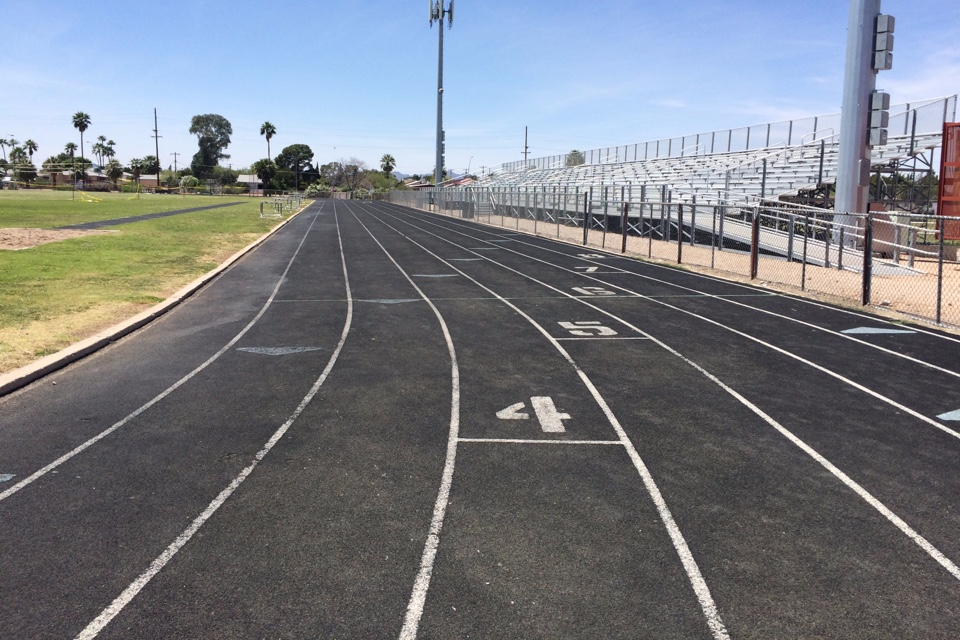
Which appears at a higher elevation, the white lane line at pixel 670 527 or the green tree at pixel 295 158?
the green tree at pixel 295 158

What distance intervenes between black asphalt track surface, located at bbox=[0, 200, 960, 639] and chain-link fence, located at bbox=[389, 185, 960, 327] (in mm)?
4594

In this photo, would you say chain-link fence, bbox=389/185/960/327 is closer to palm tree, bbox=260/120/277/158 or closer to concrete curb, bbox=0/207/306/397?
concrete curb, bbox=0/207/306/397

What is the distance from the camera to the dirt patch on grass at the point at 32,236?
905 inches

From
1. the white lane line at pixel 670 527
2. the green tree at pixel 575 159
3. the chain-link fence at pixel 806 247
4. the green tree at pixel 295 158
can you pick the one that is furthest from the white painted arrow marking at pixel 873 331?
the green tree at pixel 295 158

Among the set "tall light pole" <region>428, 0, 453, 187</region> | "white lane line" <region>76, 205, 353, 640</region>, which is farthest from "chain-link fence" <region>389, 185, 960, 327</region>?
"tall light pole" <region>428, 0, 453, 187</region>

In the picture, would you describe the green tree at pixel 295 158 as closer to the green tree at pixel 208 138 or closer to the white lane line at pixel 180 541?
the green tree at pixel 208 138

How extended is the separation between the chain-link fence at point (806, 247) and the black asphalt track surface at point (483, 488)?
15.1 ft

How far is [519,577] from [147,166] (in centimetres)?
18898

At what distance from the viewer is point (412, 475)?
19.1 feet

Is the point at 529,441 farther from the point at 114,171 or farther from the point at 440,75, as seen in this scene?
the point at 114,171

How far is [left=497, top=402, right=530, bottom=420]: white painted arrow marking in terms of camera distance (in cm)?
732

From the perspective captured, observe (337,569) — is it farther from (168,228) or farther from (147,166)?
(147,166)

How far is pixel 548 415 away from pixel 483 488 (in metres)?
1.99

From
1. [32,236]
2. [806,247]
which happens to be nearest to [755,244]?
[806,247]
